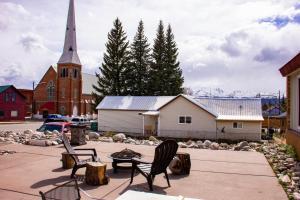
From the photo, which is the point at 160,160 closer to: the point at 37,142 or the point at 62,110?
the point at 37,142

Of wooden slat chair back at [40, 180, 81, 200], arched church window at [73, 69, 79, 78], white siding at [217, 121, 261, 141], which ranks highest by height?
arched church window at [73, 69, 79, 78]

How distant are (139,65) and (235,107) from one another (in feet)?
72.1

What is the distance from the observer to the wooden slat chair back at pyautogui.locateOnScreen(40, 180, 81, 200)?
384cm

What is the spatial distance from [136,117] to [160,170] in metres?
29.6

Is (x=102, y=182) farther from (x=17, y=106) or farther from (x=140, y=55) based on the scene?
(x=17, y=106)

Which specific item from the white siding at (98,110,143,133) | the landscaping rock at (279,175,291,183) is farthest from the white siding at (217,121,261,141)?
the landscaping rock at (279,175,291,183)

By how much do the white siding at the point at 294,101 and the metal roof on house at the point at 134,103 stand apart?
24.0m

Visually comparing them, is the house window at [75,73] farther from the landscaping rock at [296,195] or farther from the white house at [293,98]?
the landscaping rock at [296,195]

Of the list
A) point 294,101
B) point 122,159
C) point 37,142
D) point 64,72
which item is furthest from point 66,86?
point 122,159

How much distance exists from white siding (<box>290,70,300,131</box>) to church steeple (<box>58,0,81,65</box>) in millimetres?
54366

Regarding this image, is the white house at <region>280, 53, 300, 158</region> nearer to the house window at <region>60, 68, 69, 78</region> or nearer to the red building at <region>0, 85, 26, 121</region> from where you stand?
the red building at <region>0, 85, 26, 121</region>

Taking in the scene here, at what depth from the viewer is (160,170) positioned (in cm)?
676

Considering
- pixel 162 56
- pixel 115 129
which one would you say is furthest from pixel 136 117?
pixel 162 56

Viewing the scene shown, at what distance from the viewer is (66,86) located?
62.2 metres
